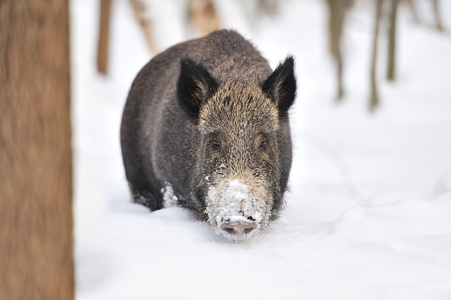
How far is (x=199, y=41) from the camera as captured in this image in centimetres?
579

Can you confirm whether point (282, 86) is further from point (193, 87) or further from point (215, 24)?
point (215, 24)

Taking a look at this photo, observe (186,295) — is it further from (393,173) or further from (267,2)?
(267,2)

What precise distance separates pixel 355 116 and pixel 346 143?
3335mm

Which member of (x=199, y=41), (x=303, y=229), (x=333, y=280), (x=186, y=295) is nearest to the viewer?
(x=186, y=295)

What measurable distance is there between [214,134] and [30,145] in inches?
81.6

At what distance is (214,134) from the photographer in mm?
4461

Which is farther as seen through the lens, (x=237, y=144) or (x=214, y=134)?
(x=214, y=134)

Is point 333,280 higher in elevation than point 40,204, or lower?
lower

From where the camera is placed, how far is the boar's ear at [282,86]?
4.67 metres

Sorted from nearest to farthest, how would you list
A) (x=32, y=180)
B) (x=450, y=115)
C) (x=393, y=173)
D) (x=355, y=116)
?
1. (x=32, y=180)
2. (x=393, y=173)
3. (x=450, y=115)
4. (x=355, y=116)

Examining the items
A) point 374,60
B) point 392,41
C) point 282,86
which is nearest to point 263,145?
point 282,86

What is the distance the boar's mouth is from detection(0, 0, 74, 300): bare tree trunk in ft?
4.32

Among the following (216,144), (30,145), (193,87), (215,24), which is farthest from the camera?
(215,24)

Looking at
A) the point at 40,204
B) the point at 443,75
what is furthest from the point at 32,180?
the point at 443,75
